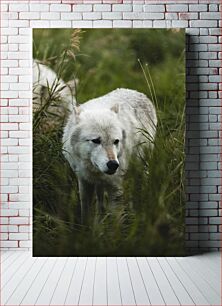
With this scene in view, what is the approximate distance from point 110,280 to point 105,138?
3.90 feet

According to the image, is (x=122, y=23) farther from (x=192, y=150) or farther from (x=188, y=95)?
(x=192, y=150)

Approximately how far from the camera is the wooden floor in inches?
147

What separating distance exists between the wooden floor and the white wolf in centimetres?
54

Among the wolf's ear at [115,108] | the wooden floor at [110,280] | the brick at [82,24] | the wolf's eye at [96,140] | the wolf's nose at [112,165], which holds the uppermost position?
the brick at [82,24]

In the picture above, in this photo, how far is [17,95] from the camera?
509 centimetres

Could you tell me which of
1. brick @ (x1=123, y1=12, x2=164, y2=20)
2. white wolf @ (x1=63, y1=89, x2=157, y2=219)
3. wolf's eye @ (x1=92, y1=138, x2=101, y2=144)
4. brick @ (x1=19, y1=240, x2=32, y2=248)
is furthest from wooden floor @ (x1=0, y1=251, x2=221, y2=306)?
brick @ (x1=123, y1=12, x2=164, y2=20)

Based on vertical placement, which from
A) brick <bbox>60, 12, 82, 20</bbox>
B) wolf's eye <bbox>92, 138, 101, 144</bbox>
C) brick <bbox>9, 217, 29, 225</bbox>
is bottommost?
brick <bbox>9, 217, 29, 225</bbox>

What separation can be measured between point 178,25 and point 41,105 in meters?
1.31

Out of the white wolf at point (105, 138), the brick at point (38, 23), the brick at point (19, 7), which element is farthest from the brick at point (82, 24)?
the white wolf at point (105, 138)

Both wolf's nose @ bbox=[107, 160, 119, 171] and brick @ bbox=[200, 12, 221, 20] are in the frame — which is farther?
brick @ bbox=[200, 12, 221, 20]

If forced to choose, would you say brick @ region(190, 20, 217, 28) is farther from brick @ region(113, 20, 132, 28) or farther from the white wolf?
the white wolf

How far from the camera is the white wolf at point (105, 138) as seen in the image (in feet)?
15.9

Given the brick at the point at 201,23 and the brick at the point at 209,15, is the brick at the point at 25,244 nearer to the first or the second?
the brick at the point at 201,23

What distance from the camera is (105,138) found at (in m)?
4.87
